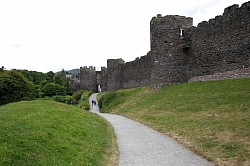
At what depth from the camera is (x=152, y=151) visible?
537 inches

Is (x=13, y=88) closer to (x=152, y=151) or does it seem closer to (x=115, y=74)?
(x=115, y=74)

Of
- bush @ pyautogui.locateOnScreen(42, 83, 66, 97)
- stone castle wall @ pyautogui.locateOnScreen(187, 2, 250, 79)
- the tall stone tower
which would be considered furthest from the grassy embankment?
bush @ pyautogui.locateOnScreen(42, 83, 66, 97)

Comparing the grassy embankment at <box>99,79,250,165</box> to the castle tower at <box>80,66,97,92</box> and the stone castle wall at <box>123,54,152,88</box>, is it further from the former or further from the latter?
the castle tower at <box>80,66,97,92</box>

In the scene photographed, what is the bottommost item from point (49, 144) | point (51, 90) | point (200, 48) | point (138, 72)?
point (49, 144)

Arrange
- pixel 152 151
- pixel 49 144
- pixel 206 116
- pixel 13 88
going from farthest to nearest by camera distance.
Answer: pixel 13 88 → pixel 206 116 → pixel 152 151 → pixel 49 144

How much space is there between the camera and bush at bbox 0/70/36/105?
4641 cm

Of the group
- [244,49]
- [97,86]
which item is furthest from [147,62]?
[97,86]

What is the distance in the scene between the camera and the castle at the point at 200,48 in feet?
84.0

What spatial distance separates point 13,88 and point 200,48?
2825cm

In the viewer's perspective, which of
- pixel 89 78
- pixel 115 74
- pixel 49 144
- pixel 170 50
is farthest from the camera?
pixel 89 78

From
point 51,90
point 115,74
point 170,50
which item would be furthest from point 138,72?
point 51,90

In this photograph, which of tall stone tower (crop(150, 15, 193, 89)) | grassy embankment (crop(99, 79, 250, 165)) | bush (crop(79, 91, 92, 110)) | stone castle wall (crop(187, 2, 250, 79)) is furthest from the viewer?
bush (crop(79, 91, 92, 110))

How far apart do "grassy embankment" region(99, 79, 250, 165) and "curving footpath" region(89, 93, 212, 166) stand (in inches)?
18.5

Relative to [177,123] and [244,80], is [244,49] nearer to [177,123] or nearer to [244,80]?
[244,80]
